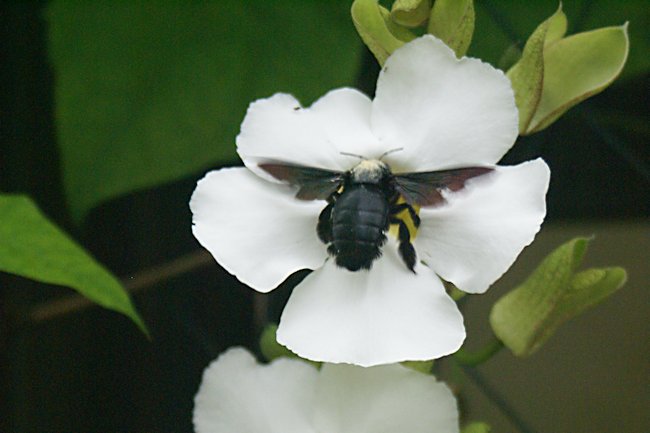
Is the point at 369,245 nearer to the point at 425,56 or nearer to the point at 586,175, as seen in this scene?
the point at 425,56

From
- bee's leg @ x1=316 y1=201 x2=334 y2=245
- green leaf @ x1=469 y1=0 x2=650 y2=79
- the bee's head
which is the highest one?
the bee's head

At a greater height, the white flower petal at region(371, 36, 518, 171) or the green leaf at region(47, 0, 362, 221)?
the white flower petal at region(371, 36, 518, 171)

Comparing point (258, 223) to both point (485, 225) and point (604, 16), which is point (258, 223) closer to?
point (485, 225)

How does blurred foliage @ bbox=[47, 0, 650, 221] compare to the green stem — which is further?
blurred foliage @ bbox=[47, 0, 650, 221]

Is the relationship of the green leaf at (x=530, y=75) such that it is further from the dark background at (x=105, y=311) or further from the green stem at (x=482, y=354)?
the dark background at (x=105, y=311)

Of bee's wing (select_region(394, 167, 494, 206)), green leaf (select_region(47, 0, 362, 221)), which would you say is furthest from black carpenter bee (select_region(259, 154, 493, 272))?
green leaf (select_region(47, 0, 362, 221))

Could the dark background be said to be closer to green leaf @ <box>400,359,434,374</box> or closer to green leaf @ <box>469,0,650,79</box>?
green leaf @ <box>469,0,650,79</box>

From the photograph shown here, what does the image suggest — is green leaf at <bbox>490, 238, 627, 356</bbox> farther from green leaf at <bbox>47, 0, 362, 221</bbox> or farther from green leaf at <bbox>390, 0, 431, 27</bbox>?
green leaf at <bbox>47, 0, 362, 221</bbox>

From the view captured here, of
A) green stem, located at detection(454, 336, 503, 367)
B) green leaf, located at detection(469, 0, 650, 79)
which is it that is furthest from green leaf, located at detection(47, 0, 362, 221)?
green stem, located at detection(454, 336, 503, 367)
